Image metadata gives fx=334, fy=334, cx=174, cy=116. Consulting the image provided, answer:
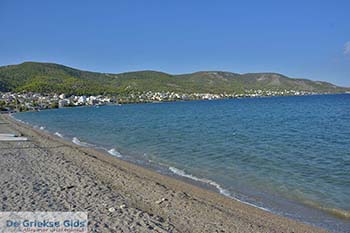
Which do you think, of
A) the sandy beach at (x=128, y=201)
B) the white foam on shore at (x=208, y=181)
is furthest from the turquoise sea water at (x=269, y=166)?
the sandy beach at (x=128, y=201)

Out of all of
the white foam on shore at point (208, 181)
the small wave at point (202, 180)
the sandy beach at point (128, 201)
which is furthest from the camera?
the small wave at point (202, 180)

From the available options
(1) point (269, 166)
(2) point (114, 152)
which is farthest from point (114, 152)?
(1) point (269, 166)

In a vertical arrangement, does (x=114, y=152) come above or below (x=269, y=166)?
below

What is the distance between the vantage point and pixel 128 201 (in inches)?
376

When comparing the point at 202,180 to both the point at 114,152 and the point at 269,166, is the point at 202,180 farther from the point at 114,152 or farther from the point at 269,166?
the point at 114,152

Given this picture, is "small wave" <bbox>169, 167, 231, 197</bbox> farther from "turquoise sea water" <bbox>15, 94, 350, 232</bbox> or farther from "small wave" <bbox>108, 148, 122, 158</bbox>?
"small wave" <bbox>108, 148, 122, 158</bbox>

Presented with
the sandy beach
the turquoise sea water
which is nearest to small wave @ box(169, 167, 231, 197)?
the turquoise sea water

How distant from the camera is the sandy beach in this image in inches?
310

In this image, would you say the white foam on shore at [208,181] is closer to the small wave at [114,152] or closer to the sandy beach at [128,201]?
the sandy beach at [128,201]

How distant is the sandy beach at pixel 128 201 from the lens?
7871 mm

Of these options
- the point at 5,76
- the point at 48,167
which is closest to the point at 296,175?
the point at 48,167

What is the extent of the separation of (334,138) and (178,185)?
59.2 ft

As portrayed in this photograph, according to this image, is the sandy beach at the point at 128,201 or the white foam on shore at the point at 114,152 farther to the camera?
the white foam on shore at the point at 114,152

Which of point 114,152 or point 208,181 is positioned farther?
point 114,152
